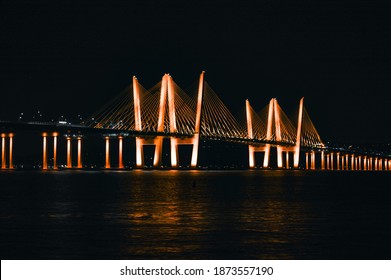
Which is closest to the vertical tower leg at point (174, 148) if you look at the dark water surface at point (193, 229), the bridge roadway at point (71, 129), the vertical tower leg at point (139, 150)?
the bridge roadway at point (71, 129)

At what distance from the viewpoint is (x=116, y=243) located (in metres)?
20.1

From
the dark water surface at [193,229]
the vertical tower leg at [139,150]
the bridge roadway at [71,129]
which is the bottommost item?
the dark water surface at [193,229]

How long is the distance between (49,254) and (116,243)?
2.23 m

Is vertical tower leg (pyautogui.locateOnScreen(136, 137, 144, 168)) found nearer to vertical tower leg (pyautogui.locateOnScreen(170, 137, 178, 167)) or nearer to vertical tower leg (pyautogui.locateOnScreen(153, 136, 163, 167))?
vertical tower leg (pyautogui.locateOnScreen(153, 136, 163, 167))

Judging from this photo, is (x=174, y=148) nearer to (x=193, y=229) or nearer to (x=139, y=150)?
(x=139, y=150)

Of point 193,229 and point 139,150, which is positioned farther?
point 139,150

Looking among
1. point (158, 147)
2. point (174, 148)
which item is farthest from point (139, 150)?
point (174, 148)

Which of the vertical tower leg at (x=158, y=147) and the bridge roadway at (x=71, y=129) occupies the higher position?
the bridge roadway at (x=71, y=129)

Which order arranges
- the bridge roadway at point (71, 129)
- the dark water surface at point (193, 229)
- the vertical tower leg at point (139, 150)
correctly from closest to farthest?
the dark water surface at point (193, 229), the bridge roadway at point (71, 129), the vertical tower leg at point (139, 150)

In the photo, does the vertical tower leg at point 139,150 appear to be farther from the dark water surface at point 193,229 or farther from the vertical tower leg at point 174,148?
the dark water surface at point 193,229

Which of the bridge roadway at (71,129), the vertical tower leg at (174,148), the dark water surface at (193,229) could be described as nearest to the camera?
the dark water surface at (193,229)

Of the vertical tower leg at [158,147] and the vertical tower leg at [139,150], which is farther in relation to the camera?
the vertical tower leg at [139,150]
